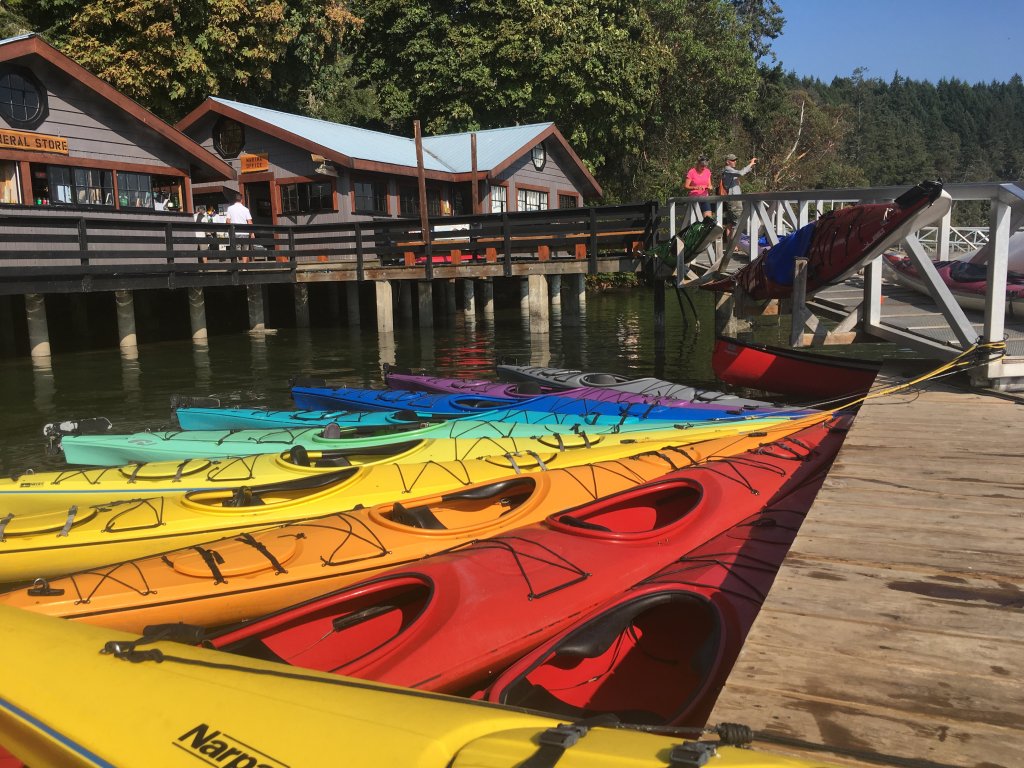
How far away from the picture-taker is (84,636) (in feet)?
9.86

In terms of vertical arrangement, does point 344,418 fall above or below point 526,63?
below

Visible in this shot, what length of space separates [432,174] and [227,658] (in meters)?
21.2

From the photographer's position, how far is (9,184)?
15.4 metres

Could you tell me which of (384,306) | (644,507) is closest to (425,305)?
(384,306)

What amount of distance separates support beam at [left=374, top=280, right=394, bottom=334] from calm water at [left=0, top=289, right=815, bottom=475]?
1.42 ft

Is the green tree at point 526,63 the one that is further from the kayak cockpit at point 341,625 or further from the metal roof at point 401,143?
the kayak cockpit at point 341,625

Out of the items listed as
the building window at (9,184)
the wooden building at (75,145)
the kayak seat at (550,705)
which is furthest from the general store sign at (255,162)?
the kayak seat at (550,705)

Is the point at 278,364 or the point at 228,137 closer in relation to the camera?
the point at 278,364

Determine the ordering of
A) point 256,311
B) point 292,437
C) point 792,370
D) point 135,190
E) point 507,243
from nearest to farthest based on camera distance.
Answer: point 292,437 < point 792,370 < point 507,243 < point 135,190 < point 256,311

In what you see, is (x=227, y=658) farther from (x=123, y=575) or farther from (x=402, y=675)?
(x=123, y=575)

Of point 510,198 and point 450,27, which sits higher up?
point 450,27

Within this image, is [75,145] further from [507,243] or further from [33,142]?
A: [507,243]

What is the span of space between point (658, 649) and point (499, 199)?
23199mm

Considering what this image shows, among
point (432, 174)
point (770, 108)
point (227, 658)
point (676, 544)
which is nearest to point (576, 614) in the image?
point (676, 544)
